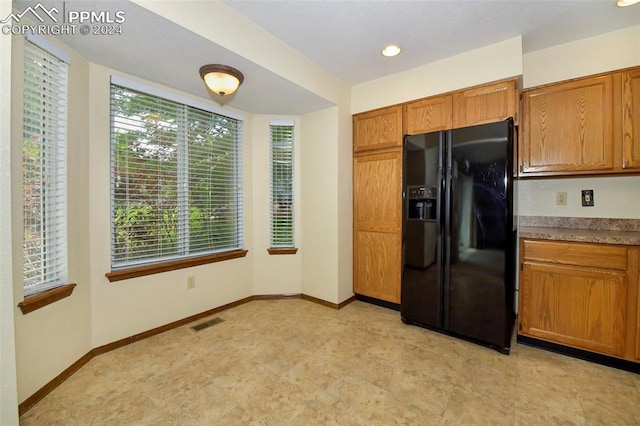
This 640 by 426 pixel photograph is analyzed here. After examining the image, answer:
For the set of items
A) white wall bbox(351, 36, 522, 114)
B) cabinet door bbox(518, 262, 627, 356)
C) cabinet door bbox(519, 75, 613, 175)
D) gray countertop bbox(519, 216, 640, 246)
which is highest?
white wall bbox(351, 36, 522, 114)

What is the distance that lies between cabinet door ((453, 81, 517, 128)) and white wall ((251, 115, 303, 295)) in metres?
1.80

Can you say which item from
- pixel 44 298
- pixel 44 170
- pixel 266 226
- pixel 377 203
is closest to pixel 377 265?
pixel 377 203

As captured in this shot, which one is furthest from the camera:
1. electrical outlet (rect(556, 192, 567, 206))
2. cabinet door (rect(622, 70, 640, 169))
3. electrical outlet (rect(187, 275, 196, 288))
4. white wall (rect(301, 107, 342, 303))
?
white wall (rect(301, 107, 342, 303))

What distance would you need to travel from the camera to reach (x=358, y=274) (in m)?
3.29

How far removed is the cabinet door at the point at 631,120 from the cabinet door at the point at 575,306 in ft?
2.97

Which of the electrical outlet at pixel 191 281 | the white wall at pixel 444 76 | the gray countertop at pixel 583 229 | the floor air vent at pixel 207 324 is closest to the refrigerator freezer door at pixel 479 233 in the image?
the gray countertop at pixel 583 229

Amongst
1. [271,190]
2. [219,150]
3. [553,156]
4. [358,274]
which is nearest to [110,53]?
[219,150]

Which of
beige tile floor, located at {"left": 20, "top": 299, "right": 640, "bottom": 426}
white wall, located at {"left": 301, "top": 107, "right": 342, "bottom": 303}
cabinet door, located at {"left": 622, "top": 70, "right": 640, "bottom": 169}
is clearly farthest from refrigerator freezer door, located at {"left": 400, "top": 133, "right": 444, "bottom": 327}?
cabinet door, located at {"left": 622, "top": 70, "right": 640, "bottom": 169}

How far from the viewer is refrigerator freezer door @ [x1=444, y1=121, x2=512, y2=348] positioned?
2.12 metres

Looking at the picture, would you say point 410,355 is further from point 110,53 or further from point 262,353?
point 110,53

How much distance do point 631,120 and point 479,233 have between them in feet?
4.64

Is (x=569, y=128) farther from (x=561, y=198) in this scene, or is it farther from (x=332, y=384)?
(x=332, y=384)

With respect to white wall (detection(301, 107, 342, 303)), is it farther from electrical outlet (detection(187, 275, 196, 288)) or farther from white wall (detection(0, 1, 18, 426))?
white wall (detection(0, 1, 18, 426))

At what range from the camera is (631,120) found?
82.2 inches
